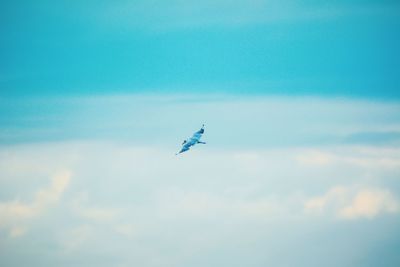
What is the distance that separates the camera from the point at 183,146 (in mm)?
153000

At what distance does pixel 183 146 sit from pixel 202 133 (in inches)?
380

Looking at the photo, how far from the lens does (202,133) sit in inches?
6319
